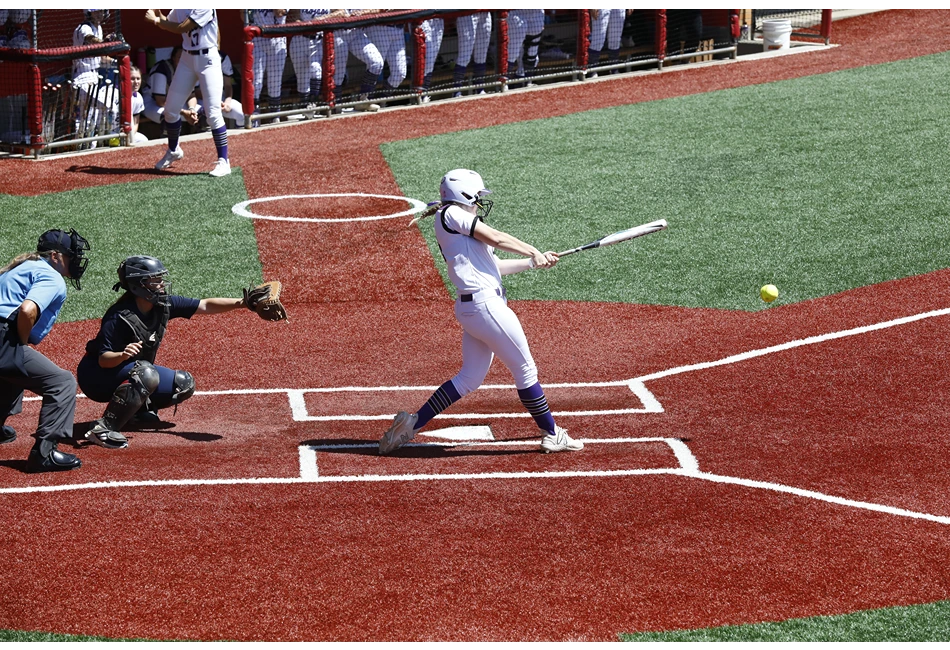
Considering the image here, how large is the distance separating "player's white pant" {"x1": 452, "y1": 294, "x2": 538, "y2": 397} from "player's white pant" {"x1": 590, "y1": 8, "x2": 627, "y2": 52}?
40.1 ft

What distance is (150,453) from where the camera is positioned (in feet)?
24.7

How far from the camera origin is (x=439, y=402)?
749cm

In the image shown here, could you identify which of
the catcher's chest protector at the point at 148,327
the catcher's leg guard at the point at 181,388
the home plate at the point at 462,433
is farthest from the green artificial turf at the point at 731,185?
the catcher's chest protector at the point at 148,327

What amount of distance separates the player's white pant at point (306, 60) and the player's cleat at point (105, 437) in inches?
394

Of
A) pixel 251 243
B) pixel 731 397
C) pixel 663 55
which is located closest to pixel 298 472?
pixel 731 397

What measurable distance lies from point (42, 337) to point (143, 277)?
73cm

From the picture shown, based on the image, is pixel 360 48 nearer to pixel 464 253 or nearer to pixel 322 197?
pixel 322 197

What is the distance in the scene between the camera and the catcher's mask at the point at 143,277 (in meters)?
7.43

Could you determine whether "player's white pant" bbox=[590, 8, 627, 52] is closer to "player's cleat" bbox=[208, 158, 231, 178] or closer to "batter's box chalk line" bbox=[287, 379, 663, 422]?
"player's cleat" bbox=[208, 158, 231, 178]

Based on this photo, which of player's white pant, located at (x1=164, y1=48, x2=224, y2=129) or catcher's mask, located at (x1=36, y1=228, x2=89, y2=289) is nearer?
catcher's mask, located at (x1=36, y1=228, x2=89, y2=289)

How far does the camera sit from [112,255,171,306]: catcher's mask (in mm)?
7430

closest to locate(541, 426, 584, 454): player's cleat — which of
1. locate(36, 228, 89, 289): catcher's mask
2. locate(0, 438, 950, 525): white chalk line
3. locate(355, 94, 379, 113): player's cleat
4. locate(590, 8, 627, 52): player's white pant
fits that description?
locate(0, 438, 950, 525): white chalk line

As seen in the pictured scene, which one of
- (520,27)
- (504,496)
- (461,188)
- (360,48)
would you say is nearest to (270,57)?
(360,48)
